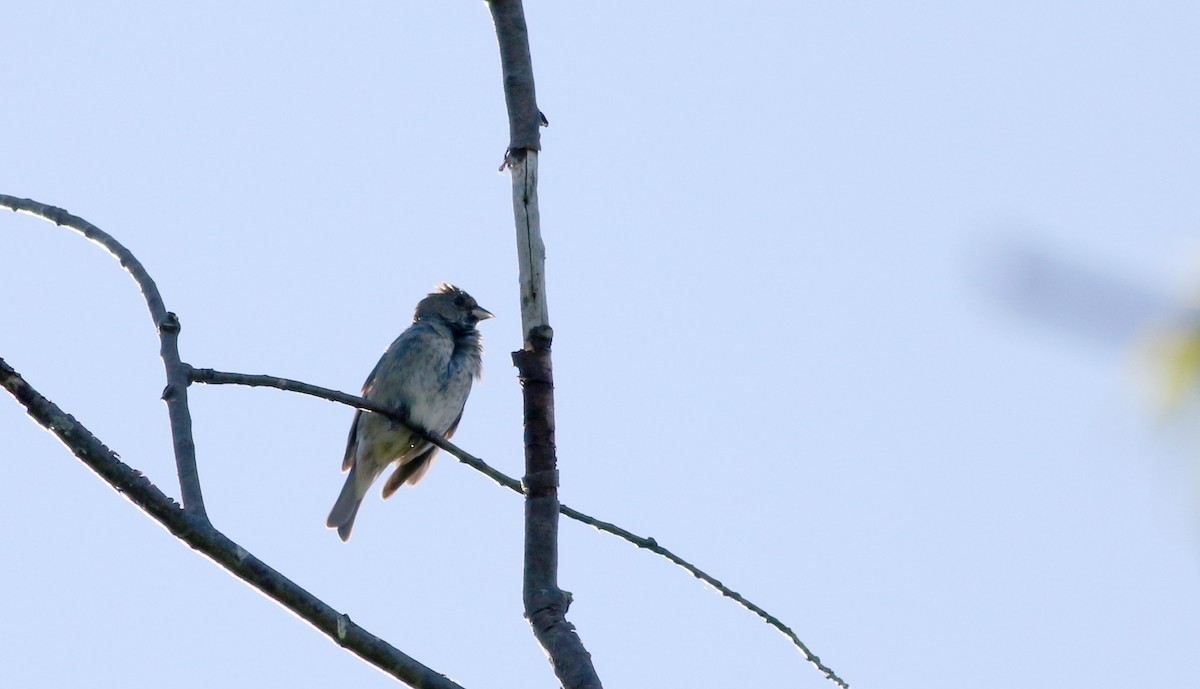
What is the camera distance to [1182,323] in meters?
0.87

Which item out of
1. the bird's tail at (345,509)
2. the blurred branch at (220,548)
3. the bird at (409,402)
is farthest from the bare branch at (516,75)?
the bird's tail at (345,509)

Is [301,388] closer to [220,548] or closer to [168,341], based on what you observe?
[168,341]

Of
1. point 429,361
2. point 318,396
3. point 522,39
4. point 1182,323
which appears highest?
point 429,361

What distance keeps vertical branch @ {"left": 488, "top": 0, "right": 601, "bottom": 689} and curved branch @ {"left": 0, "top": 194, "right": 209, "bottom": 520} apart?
81 cm

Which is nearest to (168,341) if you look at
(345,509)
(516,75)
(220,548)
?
(220,548)

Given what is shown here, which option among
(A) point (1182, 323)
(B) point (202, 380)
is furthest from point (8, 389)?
(A) point (1182, 323)

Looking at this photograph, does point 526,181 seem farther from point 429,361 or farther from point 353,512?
point 353,512

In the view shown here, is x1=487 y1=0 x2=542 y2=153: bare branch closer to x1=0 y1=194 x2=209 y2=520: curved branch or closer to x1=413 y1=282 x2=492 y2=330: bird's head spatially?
x1=0 y1=194 x2=209 y2=520: curved branch

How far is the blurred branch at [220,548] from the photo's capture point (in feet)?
9.37

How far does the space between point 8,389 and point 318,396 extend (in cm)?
103

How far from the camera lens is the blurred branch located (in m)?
2.86

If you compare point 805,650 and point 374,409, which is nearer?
point 805,650

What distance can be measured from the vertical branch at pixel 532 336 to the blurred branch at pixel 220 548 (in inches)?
18.9

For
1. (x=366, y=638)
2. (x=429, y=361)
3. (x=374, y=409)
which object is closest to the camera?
(x=366, y=638)
